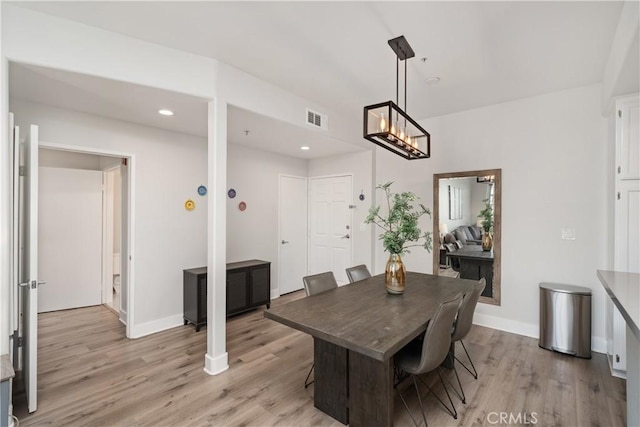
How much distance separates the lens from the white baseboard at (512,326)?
3.14 meters

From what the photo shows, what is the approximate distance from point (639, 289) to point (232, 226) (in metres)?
4.17

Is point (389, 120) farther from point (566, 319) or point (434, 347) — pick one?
point (566, 319)

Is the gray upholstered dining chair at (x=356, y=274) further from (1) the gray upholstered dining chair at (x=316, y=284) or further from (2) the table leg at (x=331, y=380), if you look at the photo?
(2) the table leg at (x=331, y=380)

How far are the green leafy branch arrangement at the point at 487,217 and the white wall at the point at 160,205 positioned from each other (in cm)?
368

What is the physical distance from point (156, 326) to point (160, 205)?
4.81 ft

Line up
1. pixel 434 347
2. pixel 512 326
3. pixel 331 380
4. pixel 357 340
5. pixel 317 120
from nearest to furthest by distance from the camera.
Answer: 1. pixel 357 340
2. pixel 434 347
3. pixel 331 380
4. pixel 512 326
5. pixel 317 120

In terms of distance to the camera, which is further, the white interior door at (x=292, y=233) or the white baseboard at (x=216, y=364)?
the white interior door at (x=292, y=233)

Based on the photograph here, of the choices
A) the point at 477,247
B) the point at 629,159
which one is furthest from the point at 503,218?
the point at 629,159

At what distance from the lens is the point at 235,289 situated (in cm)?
401

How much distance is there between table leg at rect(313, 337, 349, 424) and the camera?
6.64ft

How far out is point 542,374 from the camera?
2.65 meters

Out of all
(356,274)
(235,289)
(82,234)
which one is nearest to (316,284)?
(356,274)

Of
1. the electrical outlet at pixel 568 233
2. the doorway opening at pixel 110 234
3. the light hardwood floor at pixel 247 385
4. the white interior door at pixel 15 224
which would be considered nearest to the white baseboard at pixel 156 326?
the light hardwood floor at pixel 247 385

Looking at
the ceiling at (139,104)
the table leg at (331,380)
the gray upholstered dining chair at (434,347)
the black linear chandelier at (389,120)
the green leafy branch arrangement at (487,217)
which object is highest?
the ceiling at (139,104)
